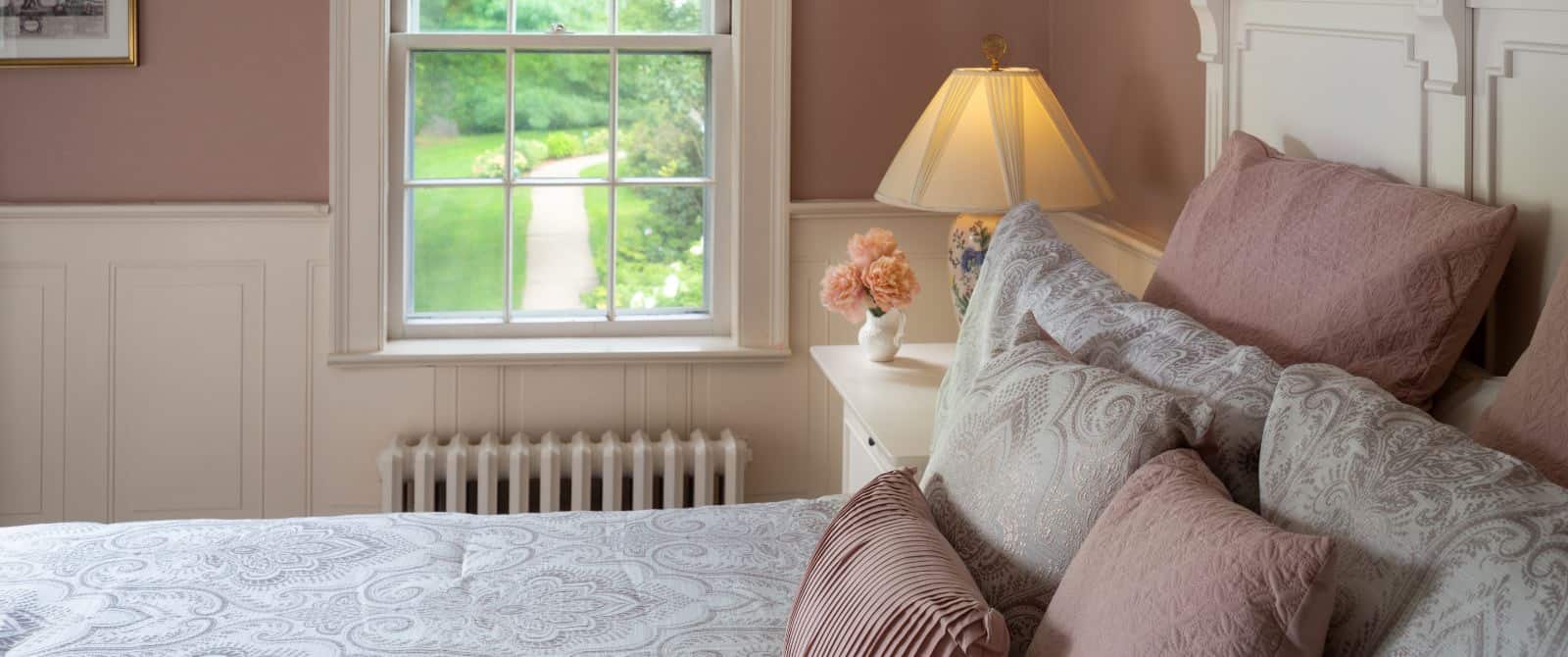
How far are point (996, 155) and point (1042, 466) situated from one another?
1.52m

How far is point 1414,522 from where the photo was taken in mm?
1099

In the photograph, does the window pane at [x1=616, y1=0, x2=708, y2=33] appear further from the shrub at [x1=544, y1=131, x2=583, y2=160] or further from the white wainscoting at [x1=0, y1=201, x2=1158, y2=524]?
the white wainscoting at [x1=0, y1=201, x2=1158, y2=524]

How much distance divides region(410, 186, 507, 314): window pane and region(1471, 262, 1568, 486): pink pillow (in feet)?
9.25

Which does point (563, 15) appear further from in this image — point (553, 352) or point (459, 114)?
point (553, 352)

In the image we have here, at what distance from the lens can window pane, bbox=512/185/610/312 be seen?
3.80 metres

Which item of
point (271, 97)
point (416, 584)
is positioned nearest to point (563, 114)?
point (271, 97)

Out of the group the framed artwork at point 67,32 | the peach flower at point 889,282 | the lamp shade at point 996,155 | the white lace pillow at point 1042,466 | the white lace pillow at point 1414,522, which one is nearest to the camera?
the white lace pillow at point 1414,522

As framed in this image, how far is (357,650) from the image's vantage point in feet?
5.55

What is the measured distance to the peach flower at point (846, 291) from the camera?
302 centimetres

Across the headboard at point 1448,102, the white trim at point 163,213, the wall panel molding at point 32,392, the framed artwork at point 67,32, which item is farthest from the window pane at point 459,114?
the headboard at point 1448,102

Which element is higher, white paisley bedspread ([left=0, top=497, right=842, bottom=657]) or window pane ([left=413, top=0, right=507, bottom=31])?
window pane ([left=413, top=0, right=507, bottom=31])

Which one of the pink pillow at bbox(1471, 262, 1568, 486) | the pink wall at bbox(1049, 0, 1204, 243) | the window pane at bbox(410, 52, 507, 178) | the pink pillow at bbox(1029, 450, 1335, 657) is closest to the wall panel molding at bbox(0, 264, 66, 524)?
the window pane at bbox(410, 52, 507, 178)

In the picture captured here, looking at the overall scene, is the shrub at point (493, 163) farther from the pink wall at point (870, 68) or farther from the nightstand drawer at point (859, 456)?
the nightstand drawer at point (859, 456)

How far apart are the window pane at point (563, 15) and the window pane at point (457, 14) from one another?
2.2 inches
